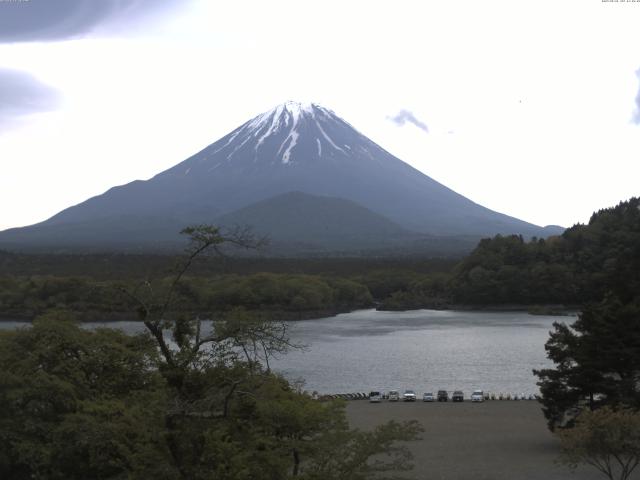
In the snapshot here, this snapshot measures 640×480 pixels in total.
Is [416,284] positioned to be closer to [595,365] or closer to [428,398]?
[428,398]

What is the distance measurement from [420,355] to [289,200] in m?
81.4

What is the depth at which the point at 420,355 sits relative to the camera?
25.6 meters

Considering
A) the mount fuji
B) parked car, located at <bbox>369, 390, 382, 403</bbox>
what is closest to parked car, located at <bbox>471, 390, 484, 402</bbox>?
parked car, located at <bbox>369, 390, 382, 403</bbox>

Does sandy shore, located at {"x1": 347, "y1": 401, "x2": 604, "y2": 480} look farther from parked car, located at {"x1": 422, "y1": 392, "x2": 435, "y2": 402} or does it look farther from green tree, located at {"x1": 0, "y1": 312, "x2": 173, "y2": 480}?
green tree, located at {"x1": 0, "y1": 312, "x2": 173, "y2": 480}

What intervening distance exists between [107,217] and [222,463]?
360ft

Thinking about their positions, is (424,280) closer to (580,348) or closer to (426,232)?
(580,348)

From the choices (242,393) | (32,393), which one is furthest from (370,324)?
(242,393)

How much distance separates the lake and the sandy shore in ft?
9.36

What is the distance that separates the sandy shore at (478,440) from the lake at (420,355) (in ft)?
9.36

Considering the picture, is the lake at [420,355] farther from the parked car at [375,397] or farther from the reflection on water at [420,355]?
the parked car at [375,397]

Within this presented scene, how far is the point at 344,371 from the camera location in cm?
2241

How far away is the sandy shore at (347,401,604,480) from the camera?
11.0 meters

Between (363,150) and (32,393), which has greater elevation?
(363,150)

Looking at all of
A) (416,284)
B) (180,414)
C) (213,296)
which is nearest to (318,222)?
(416,284)
